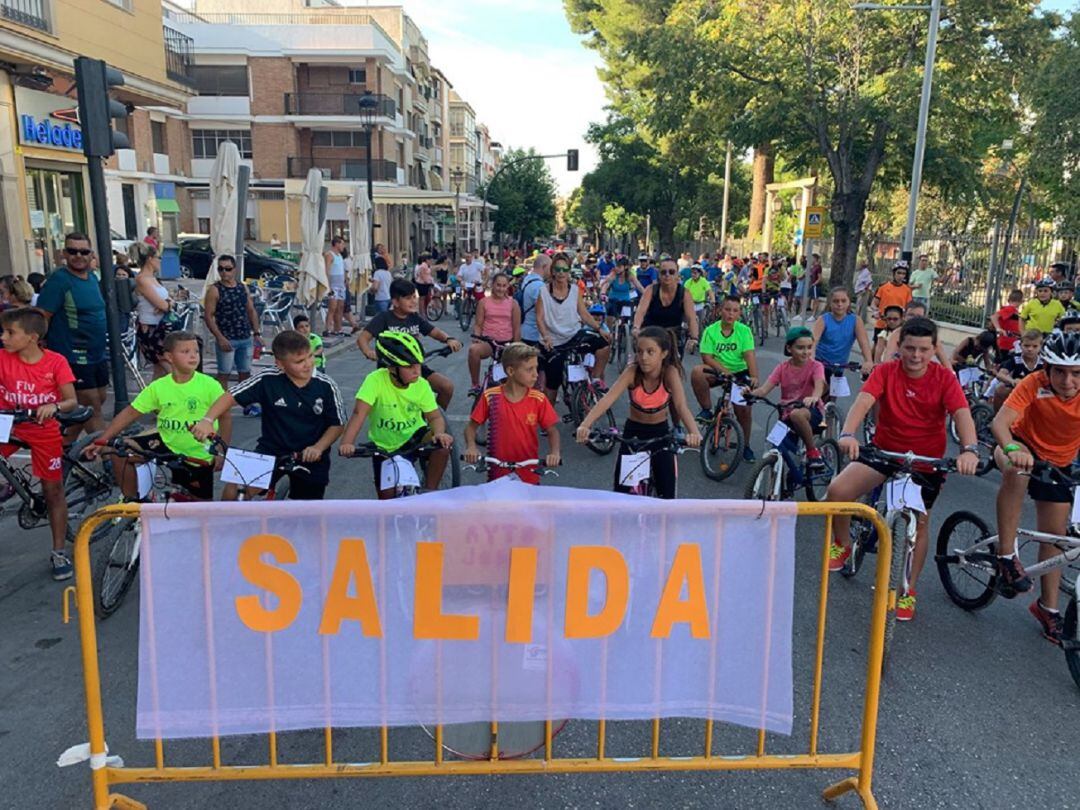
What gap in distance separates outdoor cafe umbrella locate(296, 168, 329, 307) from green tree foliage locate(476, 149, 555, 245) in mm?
56087

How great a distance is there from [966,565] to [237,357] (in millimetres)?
8260

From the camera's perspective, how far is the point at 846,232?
24781mm

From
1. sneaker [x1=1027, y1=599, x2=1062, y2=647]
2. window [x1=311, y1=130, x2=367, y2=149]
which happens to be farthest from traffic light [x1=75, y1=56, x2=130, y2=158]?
window [x1=311, y1=130, x2=367, y2=149]

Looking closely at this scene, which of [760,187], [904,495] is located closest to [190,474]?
[904,495]

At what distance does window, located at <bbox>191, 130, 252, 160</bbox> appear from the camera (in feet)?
159

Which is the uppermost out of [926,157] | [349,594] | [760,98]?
[760,98]

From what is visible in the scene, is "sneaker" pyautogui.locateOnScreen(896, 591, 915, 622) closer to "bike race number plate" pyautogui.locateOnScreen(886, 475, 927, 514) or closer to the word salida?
"bike race number plate" pyautogui.locateOnScreen(886, 475, 927, 514)

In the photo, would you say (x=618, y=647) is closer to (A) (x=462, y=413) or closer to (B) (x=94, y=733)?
(B) (x=94, y=733)

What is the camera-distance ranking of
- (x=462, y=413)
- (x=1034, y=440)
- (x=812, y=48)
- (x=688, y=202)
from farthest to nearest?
1. (x=688, y=202)
2. (x=812, y=48)
3. (x=462, y=413)
4. (x=1034, y=440)

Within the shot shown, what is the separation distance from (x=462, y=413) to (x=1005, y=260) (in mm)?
12227

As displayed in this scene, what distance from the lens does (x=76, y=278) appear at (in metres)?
6.90

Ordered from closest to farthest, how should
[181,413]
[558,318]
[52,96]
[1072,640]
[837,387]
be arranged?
1. [1072,640]
2. [181,413]
3. [837,387]
4. [558,318]
5. [52,96]

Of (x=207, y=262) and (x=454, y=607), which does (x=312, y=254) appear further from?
(x=207, y=262)

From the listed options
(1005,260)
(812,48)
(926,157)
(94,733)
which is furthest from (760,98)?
(94,733)
